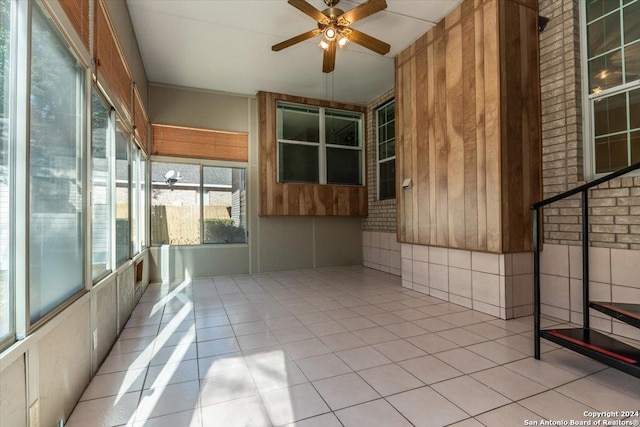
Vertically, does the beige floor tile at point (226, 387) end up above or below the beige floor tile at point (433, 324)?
below

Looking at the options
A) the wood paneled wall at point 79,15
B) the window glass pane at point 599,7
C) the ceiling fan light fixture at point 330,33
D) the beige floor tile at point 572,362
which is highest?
the ceiling fan light fixture at point 330,33

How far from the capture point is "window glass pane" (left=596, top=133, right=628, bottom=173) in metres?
2.94

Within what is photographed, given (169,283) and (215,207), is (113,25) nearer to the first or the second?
(215,207)

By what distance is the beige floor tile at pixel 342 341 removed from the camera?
8.90ft

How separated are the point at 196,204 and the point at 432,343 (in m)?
4.88

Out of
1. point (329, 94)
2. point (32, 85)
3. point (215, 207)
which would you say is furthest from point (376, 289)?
point (32, 85)

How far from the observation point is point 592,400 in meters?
1.89

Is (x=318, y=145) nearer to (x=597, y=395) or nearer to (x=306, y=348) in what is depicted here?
(x=306, y=348)

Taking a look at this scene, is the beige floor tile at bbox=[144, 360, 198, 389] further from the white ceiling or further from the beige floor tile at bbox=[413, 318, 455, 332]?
the white ceiling

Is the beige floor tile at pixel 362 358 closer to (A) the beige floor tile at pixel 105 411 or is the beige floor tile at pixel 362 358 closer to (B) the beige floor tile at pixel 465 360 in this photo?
(B) the beige floor tile at pixel 465 360

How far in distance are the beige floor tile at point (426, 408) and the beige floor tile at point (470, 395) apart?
0.06m

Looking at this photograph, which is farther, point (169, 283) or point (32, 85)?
point (169, 283)

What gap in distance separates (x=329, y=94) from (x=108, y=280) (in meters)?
5.21

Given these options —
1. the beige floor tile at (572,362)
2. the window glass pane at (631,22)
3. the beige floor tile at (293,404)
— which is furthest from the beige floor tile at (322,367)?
the window glass pane at (631,22)
